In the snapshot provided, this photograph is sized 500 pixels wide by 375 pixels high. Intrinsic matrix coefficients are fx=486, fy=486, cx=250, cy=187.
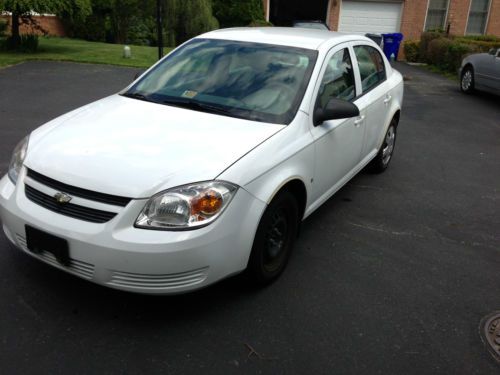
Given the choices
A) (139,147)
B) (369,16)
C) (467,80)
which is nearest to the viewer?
(139,147)

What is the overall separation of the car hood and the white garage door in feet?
69.8

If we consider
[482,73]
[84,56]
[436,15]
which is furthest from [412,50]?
[84,56]

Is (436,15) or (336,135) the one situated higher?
(436,15)

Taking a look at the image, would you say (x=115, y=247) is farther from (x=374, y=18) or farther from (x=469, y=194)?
(x=374, y=18)

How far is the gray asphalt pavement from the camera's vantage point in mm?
2682

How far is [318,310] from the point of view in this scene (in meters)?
3.17

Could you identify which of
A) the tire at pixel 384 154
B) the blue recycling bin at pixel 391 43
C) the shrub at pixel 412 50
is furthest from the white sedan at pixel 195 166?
the shrub at pixel 412 50

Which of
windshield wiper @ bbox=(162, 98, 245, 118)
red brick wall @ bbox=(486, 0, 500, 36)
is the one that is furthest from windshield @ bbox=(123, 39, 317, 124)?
red brick wall @ bbox=(486, 0, 500, 36)

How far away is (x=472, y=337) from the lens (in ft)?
9.82

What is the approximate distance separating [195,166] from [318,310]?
4.10 ft

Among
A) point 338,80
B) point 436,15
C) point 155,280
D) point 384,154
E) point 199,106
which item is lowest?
point 384,154

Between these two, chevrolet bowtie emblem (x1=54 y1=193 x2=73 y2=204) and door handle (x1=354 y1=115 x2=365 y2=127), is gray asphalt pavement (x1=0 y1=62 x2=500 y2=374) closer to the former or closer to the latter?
chevrolet bowtie emblem (x1=54 y1=193 x2=73 y2=204)

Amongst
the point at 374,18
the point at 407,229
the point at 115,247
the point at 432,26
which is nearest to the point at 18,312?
the point at 115,247

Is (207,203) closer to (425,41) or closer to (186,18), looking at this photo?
(186,18)
